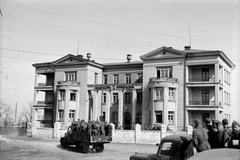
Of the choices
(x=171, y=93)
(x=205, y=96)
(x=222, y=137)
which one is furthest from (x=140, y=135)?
(x=222, y=137)

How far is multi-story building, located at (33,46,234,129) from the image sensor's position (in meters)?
36.2

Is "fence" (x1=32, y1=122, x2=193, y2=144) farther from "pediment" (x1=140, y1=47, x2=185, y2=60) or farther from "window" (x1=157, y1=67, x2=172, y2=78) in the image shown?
"pediment" (x1=140, y1=47, x2=185, y2=60)

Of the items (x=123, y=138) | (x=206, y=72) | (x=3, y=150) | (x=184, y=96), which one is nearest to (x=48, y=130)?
(x=123, y=138)

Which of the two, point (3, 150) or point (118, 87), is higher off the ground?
point (118, 87)

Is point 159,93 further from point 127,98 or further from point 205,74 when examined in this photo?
point 127,98

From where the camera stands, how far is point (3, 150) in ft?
58.5

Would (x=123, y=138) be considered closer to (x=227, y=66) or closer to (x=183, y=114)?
(x=183, y=114)

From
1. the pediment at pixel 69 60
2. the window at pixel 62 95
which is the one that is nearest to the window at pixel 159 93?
the pediment at pixel 69 60

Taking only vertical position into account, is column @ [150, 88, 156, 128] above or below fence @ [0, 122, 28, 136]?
above

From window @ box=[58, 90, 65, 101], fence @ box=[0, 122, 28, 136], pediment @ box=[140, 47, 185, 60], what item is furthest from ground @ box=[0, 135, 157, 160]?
window @ box=[58, 90, 65, 101]

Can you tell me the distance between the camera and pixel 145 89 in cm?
3909

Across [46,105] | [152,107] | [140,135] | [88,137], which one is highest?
[46,105]

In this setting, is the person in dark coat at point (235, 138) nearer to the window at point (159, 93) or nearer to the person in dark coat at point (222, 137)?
the person in dark coat at point (222, 137)

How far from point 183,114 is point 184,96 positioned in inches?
89.2
